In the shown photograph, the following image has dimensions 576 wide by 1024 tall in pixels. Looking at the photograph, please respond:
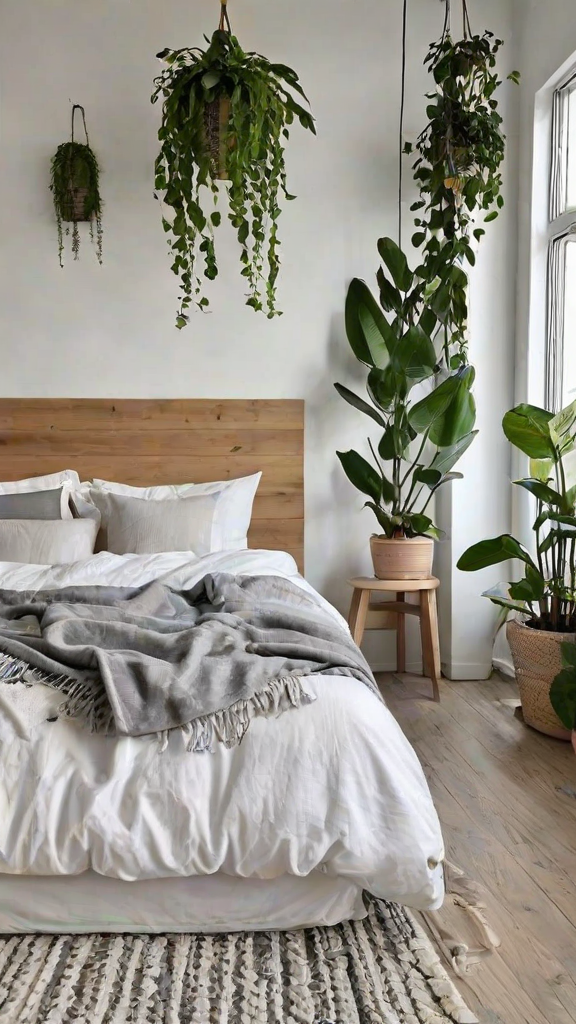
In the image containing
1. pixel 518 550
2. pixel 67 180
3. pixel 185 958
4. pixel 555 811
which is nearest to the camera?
pixel 185 958

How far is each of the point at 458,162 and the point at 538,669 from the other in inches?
81.2

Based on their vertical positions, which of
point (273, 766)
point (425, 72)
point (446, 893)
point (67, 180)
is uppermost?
point (425, 72)

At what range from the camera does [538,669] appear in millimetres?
2994

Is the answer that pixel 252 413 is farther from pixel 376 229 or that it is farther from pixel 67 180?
pixel 67 180

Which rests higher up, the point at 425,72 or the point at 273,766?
the point at 425,72

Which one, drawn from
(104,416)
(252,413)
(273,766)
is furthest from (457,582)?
(273,766)

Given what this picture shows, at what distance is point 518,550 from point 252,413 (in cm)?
143

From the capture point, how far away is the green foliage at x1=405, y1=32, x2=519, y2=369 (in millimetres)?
3367

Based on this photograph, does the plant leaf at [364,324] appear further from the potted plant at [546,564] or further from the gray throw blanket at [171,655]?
the gray throw blanket at [171,655]

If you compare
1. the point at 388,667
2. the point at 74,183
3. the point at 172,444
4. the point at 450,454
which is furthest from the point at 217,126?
the point at 388,667

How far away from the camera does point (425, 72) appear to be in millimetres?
3820

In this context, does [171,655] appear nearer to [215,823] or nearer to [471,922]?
[215,823]

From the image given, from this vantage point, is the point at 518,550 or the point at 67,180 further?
the point at 67,180

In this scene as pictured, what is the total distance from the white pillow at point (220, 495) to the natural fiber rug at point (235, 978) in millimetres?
1907
